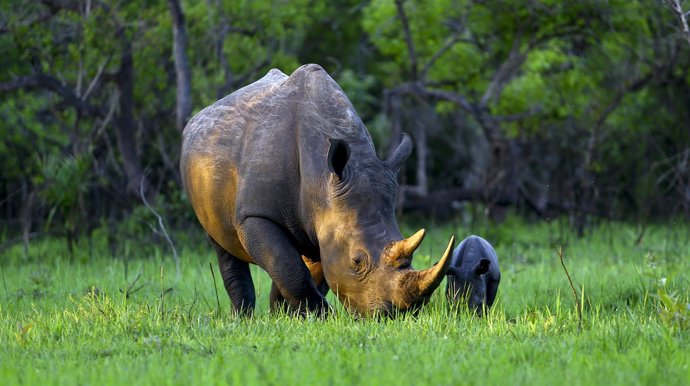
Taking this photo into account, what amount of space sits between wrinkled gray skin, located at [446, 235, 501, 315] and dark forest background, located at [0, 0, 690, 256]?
600 cm

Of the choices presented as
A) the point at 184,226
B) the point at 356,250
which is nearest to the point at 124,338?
the point at 356,250

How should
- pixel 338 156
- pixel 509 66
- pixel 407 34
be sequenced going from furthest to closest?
1. pixel 509 66
2. pixel 407 34
3. pixel 338 156

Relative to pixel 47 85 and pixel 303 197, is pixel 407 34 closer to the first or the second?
pixel 47 85

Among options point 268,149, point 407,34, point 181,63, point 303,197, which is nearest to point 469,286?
point 303,197

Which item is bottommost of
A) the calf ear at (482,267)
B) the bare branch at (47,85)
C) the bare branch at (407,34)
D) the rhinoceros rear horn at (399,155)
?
the calf ear at (482,267)

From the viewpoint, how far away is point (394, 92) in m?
16.7

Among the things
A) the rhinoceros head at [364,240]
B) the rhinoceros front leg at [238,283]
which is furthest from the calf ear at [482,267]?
the rhinoceros front leg at [238,283]

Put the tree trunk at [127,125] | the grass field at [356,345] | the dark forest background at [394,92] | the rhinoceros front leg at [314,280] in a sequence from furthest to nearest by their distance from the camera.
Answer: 1. the tree trunk at [127,125]
2. the dark forest background at [394,92]
3. the rhinoceros front leg at [314,280]
4. the grass field at [356,345]

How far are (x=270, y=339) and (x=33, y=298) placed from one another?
3.50 meters

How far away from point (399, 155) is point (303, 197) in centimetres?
68

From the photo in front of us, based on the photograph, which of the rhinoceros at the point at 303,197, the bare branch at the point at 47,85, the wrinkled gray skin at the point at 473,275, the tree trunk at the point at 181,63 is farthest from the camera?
the bare branch at the point at 47,85

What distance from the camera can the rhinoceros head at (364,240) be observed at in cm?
637

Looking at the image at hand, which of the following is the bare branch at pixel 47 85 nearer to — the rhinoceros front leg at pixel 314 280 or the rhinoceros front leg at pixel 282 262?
the rhinoceros front leg at pixel 314 280

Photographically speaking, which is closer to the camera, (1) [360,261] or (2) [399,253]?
(2) [399,253]
